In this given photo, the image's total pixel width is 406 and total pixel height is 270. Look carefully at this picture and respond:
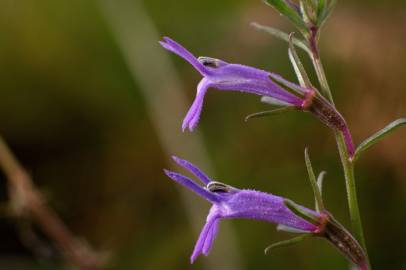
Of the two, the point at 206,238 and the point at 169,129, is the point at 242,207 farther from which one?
the point at 169,129

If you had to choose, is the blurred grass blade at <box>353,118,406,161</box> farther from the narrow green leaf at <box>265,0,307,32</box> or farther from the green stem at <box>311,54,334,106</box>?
the narrow green leaf at <box>265,0,307,32</box>

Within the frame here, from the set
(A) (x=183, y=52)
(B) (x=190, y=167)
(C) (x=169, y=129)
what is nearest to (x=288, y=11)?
(A) (x=183, y=52)

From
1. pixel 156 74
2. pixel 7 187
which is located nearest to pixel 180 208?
pixel 156 74

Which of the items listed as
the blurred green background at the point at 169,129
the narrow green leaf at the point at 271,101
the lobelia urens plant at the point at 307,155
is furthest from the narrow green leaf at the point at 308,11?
the blurred green background at the point at 169,129

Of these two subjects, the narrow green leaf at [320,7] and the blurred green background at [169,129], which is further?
the blurred green background at [169,129]

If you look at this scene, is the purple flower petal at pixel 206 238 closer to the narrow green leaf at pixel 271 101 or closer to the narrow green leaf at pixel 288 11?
the narrow green leaf at pixel 271 101

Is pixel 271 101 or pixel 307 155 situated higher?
pixel 271 101
